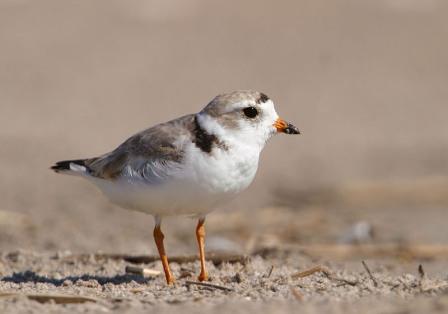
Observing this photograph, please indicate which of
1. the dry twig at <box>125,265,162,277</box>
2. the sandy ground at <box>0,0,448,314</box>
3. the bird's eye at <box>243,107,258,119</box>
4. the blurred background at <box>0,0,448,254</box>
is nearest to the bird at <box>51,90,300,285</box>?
the bird's eye at <box>243,107,258,119</box>

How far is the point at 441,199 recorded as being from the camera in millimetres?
10375

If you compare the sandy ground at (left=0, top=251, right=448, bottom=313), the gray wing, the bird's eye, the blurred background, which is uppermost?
the blurred background

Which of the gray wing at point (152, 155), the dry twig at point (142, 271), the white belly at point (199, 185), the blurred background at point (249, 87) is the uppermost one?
the blurred background at point (249, 87)

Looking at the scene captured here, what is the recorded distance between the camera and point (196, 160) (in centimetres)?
603

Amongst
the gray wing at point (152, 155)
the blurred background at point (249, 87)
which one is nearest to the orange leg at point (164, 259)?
the gray wing at point (152, 155)

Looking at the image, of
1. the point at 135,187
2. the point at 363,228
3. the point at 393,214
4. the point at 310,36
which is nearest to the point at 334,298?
the point at 135,187

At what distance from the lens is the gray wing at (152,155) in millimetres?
6141

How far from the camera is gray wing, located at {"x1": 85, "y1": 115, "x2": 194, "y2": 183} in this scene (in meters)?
6.14

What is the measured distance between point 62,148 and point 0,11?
9437mm

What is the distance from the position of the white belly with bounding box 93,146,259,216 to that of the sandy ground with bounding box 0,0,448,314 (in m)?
0.51

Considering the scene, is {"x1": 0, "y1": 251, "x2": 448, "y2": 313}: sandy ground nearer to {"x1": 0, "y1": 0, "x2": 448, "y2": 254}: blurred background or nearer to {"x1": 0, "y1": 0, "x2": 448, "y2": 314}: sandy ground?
{"x1": 0, "y1": 0, "x2": 448, "y2": 314}: sandy ground

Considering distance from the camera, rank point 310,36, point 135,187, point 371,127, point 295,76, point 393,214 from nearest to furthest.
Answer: point 135,187, point 393,214, point 371,127, point 295,76, point 310,36

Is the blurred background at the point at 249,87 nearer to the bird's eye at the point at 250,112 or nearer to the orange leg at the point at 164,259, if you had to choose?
the orange leg at the point at 164,259

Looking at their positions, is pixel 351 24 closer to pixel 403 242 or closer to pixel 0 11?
pixel 0 11
